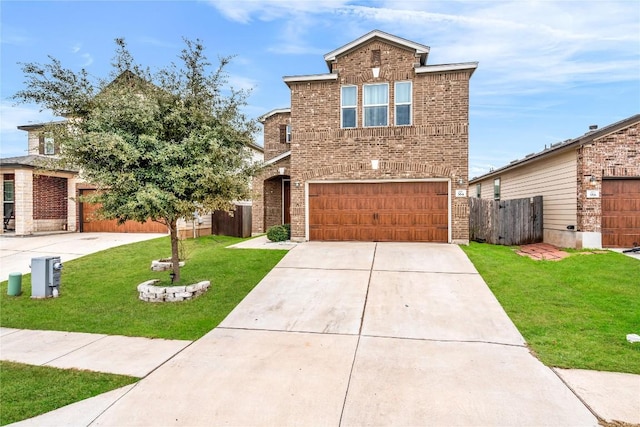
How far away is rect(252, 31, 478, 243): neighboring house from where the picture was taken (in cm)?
1229

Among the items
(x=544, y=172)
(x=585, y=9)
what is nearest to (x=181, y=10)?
(x=585, y=9)

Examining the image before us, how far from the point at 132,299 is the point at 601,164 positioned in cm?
1458

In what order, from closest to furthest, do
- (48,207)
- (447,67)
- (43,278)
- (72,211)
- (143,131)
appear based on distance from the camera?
(143,131), (43,278), (447,67), (48,207), (72,211)

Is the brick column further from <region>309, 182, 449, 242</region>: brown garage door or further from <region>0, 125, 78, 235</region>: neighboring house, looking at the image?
<region>309, 182, 449, 242</region>: brown garage door

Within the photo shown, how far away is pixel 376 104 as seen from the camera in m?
12.9

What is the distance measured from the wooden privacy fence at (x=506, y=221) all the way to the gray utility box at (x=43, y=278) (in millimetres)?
14051

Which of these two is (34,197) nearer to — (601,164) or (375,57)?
(375,57)

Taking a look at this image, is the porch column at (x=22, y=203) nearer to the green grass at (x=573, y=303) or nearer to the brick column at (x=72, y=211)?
the brick column at (x=72, y=211)

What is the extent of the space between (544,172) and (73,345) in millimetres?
16529

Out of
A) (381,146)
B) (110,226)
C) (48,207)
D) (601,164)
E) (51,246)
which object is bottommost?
(51,246)

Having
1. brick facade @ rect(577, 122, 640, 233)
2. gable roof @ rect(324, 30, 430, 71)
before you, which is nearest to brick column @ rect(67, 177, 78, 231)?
gable roof @ rect(324, 30, 430, 71)

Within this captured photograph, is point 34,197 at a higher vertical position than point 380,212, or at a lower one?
higher

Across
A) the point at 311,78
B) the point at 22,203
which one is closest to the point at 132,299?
the point at 311,78

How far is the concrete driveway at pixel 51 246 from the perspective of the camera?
11.4 meters
